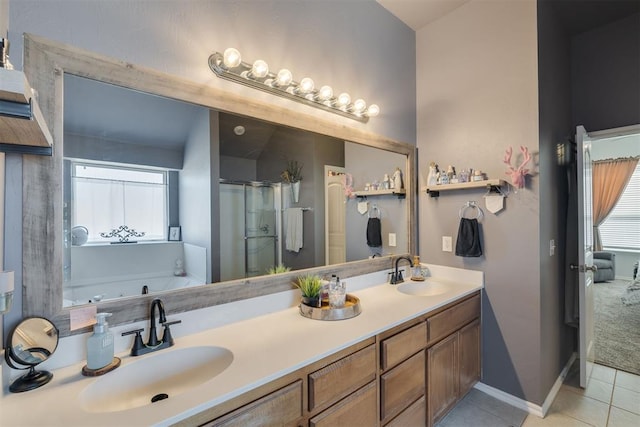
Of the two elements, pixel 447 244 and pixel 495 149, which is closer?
pixel 495 149

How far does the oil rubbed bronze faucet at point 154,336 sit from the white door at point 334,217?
1.02 metres

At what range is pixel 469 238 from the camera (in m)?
2.25

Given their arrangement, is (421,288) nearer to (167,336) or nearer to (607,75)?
(167,336)

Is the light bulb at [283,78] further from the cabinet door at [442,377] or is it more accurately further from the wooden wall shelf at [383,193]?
the cabinet door at [442,377]

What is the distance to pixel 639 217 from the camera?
546 centimetres

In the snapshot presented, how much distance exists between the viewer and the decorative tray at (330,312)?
1.49m

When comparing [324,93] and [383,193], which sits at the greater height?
[324,93]

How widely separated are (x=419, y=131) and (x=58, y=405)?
2709 mm

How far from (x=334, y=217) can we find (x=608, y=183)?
629 centimetres

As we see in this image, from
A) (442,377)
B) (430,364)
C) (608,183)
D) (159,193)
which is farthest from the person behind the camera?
(608,183)

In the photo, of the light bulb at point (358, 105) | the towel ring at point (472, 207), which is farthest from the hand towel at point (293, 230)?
the towel ring at point (472, 207)

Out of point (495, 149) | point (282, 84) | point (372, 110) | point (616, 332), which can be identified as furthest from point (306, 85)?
point (616, 332)

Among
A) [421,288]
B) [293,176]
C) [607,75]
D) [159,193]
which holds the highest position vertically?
[607,75]

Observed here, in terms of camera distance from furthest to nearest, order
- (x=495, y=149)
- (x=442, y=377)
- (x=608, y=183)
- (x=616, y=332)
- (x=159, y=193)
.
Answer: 1. (x=608, y=183)
2. (x=616, y=332)
3. (x=495, y=149)
4. (x=442, y=377)
5. (x=159, y=193)
